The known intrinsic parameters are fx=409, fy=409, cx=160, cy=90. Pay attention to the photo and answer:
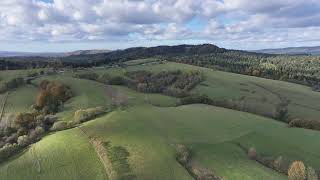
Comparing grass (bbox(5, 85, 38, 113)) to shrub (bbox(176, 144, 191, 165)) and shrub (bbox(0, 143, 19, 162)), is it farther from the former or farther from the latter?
shrub (bbox(176, 144, 191, 165))

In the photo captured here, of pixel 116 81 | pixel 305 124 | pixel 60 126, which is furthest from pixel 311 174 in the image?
pixel 116 81

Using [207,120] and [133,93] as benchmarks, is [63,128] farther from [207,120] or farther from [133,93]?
[133,93]

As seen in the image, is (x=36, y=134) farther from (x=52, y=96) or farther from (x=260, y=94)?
(x=260, y=94)

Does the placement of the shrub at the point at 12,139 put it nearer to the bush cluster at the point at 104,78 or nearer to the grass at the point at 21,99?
the grass at the point at 21,99

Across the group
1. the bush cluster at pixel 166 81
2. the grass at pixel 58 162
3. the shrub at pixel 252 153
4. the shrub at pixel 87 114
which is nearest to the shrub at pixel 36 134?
the grass at pixel 58 162

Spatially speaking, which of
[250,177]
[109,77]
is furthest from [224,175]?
[109,77]

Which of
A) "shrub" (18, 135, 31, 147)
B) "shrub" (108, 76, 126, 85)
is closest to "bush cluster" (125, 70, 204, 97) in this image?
"shrub" (108, 76, 126, 85)
